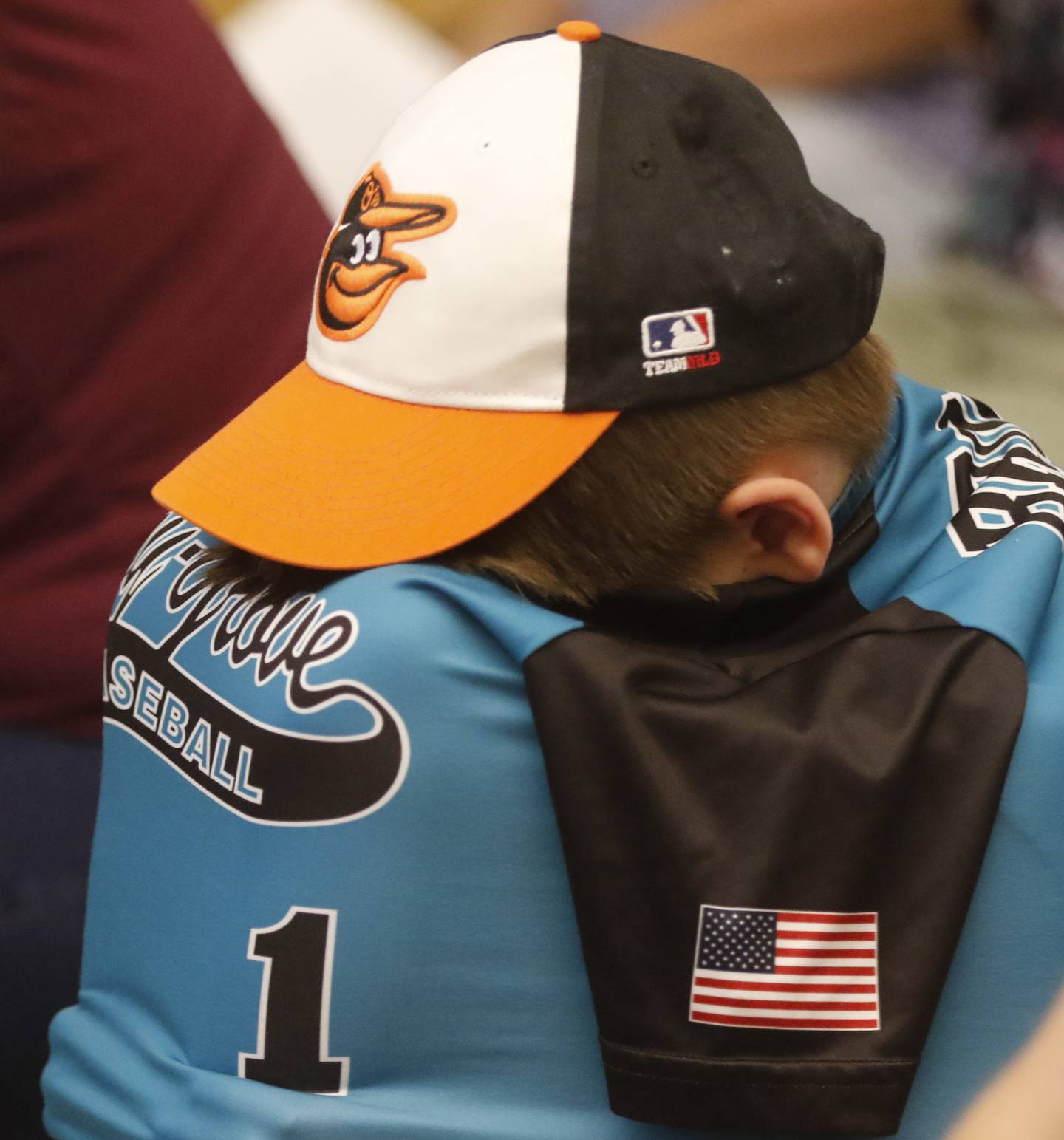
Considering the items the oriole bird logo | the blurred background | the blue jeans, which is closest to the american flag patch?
the oriole bird logo

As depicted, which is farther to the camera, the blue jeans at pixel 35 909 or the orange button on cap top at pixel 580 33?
the blue jeans at pixel 35 909

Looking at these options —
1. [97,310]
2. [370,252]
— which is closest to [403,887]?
[370,252]

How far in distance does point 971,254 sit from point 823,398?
1.58 meters

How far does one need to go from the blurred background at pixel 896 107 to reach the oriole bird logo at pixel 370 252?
111 centimetres

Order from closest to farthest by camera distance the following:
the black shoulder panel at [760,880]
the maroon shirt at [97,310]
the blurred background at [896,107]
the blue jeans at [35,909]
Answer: the black shoulder panel at [760,880], the blue jeans at [35,909], the maroon shirt at [97,310], the blurred background at [896,107]

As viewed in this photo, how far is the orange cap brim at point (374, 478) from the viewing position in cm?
60

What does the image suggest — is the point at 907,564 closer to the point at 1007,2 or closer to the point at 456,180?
the point at 456,180

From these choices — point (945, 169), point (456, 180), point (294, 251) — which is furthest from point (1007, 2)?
point (456, 180)

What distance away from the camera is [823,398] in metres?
0.63

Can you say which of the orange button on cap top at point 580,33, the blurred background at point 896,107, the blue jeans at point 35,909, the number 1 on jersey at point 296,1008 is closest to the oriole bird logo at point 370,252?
the orange button on cap top at point 580,33

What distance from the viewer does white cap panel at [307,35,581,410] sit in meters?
0.59

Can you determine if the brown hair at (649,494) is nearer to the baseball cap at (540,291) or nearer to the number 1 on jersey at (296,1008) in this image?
the baseball cap at (540,291)

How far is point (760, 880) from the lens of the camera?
0.57m

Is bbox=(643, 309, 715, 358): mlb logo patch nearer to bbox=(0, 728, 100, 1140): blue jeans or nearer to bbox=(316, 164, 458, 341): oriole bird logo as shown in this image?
bbox=(316, 164, 458, 341): oriole bird logo
